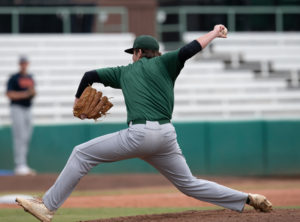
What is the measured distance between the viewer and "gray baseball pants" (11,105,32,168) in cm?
1269

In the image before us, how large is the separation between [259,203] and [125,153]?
1424 millimetres

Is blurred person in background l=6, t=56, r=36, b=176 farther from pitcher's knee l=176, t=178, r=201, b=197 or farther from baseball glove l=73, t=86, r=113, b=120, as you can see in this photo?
pitcher's knee l=176, t=178, r=201, b=197

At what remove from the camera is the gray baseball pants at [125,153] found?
5727mm

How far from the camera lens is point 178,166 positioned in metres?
6.01

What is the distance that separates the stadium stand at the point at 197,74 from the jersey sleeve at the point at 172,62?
26.5 ft

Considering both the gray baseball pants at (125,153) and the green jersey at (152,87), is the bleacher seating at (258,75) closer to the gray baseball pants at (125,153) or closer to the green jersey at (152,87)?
the gray baseball pants at (125,153)

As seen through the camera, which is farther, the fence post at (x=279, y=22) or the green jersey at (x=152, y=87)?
the fence post at (x=279, y=22)

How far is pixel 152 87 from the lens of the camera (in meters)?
5.83

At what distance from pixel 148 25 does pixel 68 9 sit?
2.39 metres

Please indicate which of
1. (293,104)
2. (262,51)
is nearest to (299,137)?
(293,104)

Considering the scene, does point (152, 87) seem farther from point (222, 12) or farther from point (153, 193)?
point (222, 12)

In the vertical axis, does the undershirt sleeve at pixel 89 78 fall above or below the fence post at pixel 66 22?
below

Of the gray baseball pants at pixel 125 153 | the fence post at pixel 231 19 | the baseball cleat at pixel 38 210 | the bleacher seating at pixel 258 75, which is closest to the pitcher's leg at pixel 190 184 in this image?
the gray baseball pants at pixel 125 153

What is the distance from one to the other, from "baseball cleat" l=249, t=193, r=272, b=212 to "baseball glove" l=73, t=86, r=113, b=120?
1.58 metres
